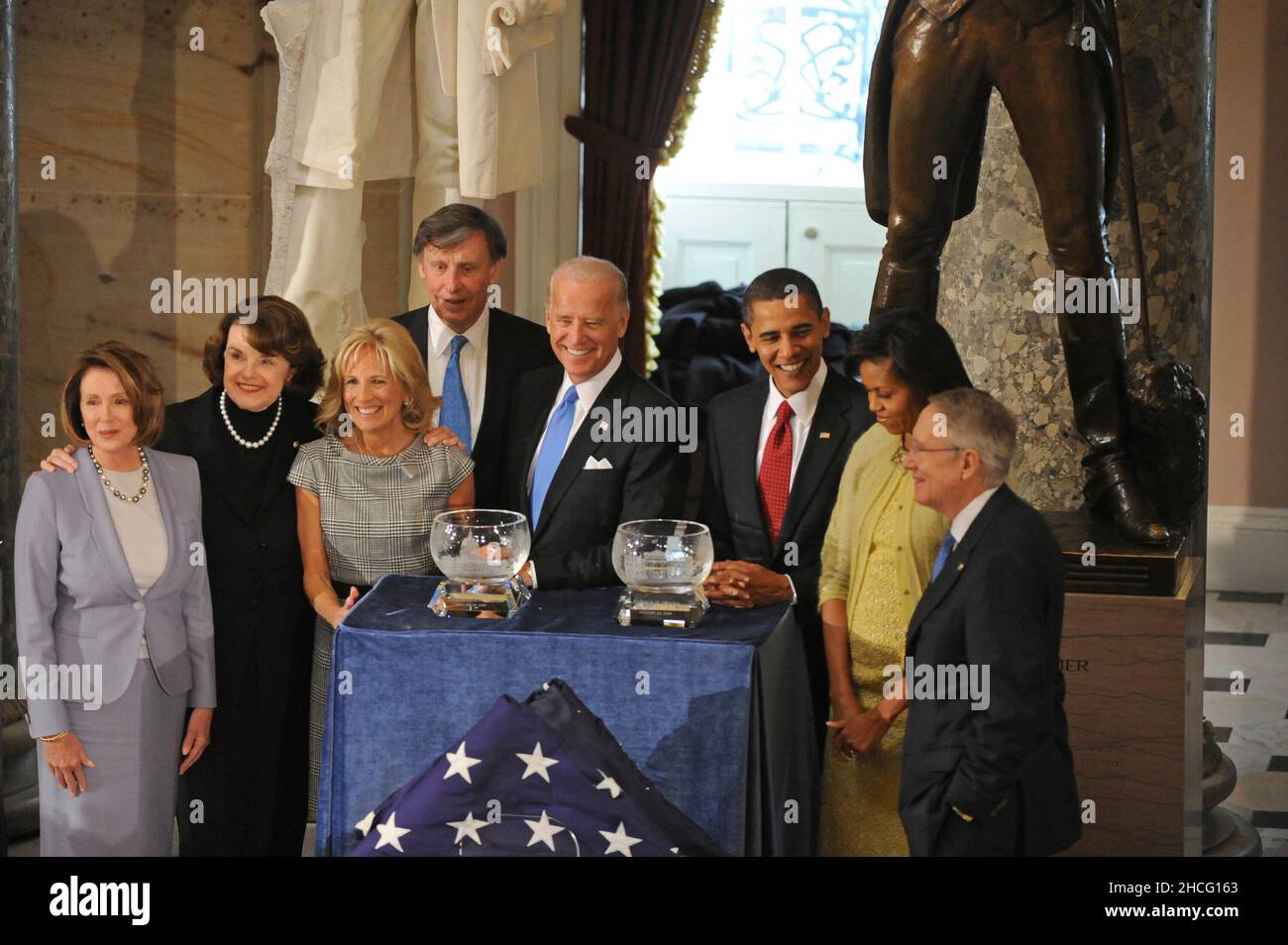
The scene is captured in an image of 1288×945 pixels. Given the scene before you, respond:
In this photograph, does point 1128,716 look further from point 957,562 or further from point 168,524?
point 168,524

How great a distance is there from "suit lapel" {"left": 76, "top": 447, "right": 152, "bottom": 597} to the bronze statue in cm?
195

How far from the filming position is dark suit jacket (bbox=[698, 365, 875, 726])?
13.3 ft

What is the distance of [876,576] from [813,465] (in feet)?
1.11

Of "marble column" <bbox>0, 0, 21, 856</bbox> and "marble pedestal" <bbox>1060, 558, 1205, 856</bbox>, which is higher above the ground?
"marble column" <bbox>0, 0, 21, 856</bbox>

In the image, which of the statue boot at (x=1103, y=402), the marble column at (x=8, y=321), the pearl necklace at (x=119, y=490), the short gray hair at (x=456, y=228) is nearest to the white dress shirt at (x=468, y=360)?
the short gray hair at (x=456, y=228)

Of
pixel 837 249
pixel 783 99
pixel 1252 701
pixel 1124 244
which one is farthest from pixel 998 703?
pixel 783 99

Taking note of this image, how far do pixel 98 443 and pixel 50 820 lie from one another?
34.4 inches

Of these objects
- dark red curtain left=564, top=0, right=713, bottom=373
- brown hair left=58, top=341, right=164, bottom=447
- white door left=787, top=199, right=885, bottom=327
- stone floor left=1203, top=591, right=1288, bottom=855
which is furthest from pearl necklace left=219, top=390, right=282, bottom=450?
white door left=787, top=199, right=885, bottom=327

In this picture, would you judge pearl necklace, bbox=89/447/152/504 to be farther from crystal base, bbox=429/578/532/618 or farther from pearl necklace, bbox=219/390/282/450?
crystal base, bbox=429/578/532/618

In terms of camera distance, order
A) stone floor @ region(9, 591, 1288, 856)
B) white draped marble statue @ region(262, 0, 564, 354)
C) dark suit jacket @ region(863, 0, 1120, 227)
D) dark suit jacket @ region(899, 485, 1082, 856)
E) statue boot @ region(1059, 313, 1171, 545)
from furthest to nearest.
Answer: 1. stone floor @ region(9, 591, 1288, 856)
2. white draped marble statue @ region(262, 0, 564, 354)
3. statue boot @ region(1059, 313, 1171, 545)
4. dark suit jacket @ region(863, 0, 1120, 227)
5. dark suit jacket @ region(899, 485, 1082, 856)

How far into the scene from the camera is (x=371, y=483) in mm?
4047

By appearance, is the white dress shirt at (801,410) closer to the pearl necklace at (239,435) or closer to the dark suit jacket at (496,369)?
the dark suit jacket at (496,369)

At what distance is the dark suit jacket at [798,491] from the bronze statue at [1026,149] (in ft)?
1.74

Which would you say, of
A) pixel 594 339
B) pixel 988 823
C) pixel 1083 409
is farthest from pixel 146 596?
pixel 1083 409
